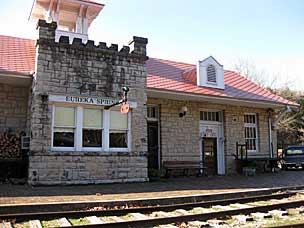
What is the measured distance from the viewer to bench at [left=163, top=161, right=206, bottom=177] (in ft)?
48.8

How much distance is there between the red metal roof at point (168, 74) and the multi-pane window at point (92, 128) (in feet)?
8.39

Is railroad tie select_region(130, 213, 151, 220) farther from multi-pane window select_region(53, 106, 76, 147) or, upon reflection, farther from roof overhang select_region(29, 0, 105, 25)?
roof overhang select_region(29, 0, 105, 25)

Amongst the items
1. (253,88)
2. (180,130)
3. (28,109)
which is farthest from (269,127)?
(28,109)

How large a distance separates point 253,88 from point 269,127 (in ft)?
7.68

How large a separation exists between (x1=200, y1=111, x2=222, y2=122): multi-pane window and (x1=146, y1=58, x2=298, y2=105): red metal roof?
48.1 inches

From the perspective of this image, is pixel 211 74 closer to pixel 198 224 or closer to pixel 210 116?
pixel 210 116

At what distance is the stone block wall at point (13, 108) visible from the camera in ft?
→ 40.7

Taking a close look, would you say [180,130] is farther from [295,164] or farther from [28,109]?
[295,164]

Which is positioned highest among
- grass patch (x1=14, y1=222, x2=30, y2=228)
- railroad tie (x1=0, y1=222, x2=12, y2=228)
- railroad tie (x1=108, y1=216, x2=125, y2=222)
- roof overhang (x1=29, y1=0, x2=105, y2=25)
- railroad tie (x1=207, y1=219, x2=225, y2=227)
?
roof overhang (x1=29, y1=0, x2=105, y2=25)

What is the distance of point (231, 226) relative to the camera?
19.8 ft

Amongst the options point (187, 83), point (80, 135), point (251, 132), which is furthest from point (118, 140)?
point (251, 132)

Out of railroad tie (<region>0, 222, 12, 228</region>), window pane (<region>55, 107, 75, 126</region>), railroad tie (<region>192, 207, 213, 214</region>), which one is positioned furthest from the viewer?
window pane (<region>55, 107, 75, 126</region>)

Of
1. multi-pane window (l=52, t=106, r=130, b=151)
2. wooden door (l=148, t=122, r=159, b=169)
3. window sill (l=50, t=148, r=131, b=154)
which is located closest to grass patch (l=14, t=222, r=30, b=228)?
window sill (l=50, t=148, r=131, b=154)

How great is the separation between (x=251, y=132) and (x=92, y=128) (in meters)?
9.97
